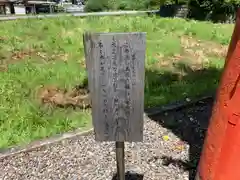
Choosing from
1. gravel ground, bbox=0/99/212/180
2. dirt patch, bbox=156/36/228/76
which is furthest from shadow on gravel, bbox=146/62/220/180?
dirt patch, bbox=156/36/228/76

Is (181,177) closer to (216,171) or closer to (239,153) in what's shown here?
(216,171)

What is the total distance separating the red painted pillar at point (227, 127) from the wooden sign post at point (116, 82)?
59 centimetres

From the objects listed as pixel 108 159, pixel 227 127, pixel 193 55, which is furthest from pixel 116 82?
pixel 193 55

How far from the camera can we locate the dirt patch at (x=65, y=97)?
17.5 ft

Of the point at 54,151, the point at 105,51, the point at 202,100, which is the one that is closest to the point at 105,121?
the point at 105,51

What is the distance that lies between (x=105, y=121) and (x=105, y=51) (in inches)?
19.9

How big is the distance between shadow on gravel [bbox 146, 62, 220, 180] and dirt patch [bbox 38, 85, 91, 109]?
1.23 m

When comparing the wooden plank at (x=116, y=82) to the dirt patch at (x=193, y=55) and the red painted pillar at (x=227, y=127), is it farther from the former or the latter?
the dirt patch at (x=193, y=55)

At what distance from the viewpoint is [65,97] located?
568 cm

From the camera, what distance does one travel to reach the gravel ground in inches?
133

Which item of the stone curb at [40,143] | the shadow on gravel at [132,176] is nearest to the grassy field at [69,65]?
the stone curb at [40,143]

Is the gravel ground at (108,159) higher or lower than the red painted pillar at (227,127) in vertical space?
lower

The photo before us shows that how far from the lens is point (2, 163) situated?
3.62m

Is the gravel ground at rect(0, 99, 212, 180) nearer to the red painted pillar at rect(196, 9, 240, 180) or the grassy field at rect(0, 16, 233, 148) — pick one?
the grassy field at rect(0, 16, 233, 148)
